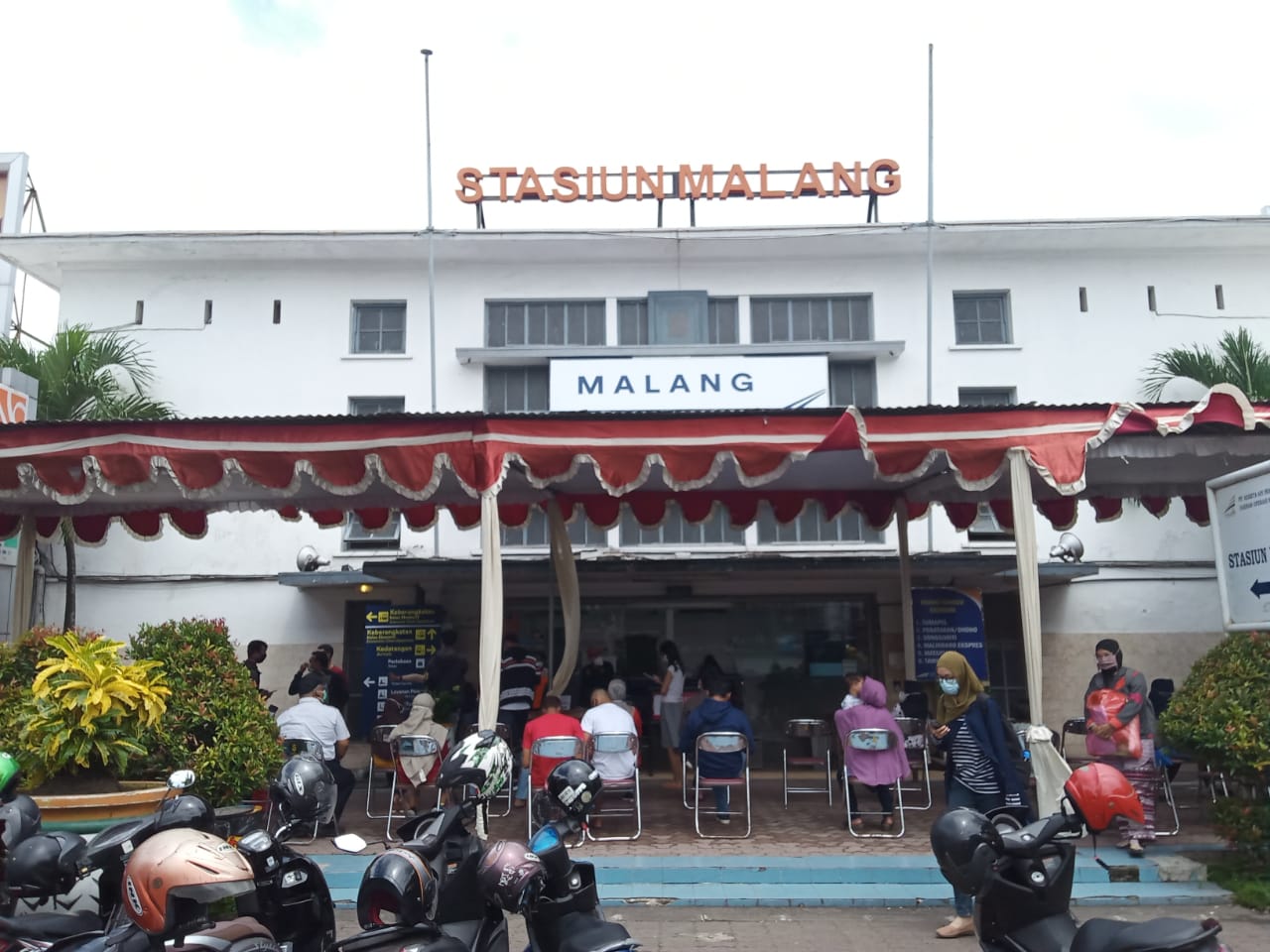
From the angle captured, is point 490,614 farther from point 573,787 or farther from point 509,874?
point 509,874

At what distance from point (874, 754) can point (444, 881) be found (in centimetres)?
510

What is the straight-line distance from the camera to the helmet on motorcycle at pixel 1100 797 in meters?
3.79

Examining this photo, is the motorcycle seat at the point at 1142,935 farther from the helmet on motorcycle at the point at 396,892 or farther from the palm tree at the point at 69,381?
the palm tree at the point at 69,381

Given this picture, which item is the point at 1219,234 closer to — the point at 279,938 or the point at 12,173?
the point at 279,938

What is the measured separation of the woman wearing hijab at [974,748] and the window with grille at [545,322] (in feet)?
35.3

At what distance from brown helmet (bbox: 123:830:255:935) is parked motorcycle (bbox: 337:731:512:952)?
1.65ft

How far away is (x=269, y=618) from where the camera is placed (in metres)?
15.6

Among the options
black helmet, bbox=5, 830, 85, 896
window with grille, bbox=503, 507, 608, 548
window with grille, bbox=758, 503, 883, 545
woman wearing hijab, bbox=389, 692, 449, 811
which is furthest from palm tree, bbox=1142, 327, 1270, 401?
black helmet, bbox=5, 830, 85, 896

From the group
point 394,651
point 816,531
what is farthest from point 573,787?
point 816,531

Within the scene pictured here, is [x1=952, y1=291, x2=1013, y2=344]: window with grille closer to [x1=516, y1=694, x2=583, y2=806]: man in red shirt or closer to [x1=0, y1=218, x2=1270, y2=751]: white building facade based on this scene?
[x1=0, y1=218, x2=1270, y2=751]: white building facade

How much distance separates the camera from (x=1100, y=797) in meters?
3.79

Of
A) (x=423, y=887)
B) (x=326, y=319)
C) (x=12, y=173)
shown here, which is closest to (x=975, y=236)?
(x=326, y=319)

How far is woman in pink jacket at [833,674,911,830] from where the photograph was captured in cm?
836

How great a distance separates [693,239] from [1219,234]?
8455 millimetres
